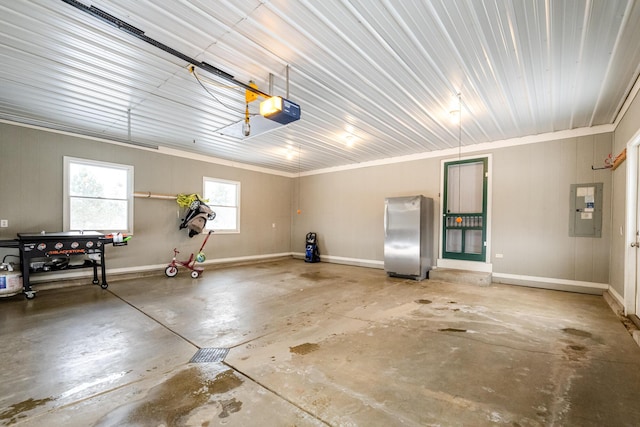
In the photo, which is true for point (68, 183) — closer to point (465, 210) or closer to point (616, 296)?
point (465, 210)

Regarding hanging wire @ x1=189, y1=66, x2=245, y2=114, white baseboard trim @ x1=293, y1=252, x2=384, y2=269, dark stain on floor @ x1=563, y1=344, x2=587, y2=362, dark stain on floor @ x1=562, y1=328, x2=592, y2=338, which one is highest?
hanging wire @ x1=189, y1=66, x2=245, y2=114

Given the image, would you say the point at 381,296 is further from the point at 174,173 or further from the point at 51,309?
the point at 174,173

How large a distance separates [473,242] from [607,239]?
7.08 ft

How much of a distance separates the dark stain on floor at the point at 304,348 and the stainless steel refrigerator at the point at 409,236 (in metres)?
4.00

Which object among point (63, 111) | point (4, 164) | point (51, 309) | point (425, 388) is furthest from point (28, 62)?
point (425, 388)

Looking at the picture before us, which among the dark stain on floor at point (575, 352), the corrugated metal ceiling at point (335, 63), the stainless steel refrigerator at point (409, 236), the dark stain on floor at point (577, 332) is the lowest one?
the dark stain on floor at point (577, 332)

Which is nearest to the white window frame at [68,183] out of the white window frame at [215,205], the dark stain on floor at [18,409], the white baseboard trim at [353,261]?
the white window frame at [215,205]

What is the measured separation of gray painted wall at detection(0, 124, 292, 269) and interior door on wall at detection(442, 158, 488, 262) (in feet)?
17.2

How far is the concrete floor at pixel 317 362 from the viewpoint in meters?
1.92

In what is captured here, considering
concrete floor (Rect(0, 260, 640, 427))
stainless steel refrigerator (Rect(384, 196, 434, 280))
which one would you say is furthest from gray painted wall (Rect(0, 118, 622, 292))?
concrete floor (Rect(0, 260, 640, 427))

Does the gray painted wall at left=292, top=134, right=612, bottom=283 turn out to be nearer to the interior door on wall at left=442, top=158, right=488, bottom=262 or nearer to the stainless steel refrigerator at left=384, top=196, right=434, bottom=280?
the interior door on wall at left=442, top=158, right=488, bottom=262

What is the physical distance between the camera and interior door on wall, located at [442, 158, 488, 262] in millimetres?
6266

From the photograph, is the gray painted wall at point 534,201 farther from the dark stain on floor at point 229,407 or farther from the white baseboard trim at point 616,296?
the dark stain on floor at point 229,407

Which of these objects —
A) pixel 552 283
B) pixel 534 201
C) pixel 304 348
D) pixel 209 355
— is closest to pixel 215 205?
pixel 209 355
